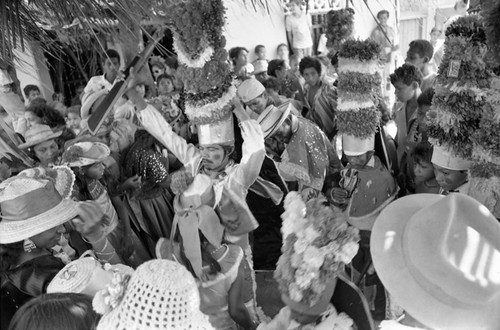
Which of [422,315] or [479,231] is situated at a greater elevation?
[479,231]

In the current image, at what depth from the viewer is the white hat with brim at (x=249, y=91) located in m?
3.21

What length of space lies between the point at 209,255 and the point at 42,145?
1753mm

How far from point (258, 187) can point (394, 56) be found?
13.4 ft

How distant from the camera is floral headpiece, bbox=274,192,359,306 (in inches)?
51.0

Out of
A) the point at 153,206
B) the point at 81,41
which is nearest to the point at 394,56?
the point at 153,206

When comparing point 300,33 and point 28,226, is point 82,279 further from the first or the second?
point 300,33

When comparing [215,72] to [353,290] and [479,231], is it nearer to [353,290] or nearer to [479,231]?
[353,290]

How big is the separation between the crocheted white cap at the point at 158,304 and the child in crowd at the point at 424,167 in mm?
1886

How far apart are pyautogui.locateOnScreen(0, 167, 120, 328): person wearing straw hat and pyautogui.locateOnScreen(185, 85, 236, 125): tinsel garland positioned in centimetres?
85

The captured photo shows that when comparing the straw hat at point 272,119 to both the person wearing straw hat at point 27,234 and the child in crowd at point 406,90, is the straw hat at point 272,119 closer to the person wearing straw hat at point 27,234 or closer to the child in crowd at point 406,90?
the child in crowd at point 406,90

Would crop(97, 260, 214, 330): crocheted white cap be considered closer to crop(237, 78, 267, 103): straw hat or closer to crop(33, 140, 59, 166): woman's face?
crop(237, 78, 267, 103): straw hat

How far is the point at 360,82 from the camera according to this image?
2.72 metres

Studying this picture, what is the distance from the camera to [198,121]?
2.69 m

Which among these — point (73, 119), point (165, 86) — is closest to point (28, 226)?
point (73, 119)
